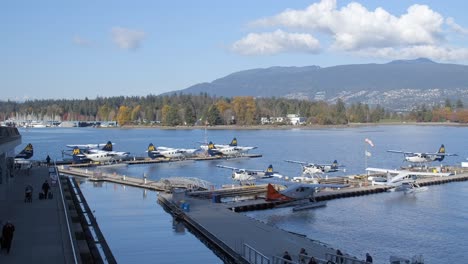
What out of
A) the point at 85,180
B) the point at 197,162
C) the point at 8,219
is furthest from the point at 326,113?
the point at 8,219

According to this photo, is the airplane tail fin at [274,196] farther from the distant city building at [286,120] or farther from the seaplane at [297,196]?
the distant city building at [286,120]

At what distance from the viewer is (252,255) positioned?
20.4 metres

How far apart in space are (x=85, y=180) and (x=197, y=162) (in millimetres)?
21836

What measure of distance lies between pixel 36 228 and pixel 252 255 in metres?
7.38

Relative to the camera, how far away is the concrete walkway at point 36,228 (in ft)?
51.7

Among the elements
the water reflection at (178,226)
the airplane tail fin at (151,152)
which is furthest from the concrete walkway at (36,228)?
the airplane tail fin at (151,152)

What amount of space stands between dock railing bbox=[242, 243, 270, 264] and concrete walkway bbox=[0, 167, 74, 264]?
19.8 ft

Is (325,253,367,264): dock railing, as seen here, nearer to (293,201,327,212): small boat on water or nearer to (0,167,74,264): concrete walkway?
(0,167,74,264): concrete walkway

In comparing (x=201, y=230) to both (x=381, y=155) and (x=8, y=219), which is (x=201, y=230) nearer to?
(x=8, y=219)

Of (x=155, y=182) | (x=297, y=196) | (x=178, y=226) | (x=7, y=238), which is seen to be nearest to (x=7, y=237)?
(x=7, y=238)

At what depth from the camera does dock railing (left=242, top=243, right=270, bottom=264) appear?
760 inches

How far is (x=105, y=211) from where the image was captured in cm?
3334

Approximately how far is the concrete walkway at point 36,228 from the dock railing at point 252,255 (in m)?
6.05

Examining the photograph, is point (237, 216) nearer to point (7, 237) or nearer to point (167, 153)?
point (7, 237)
